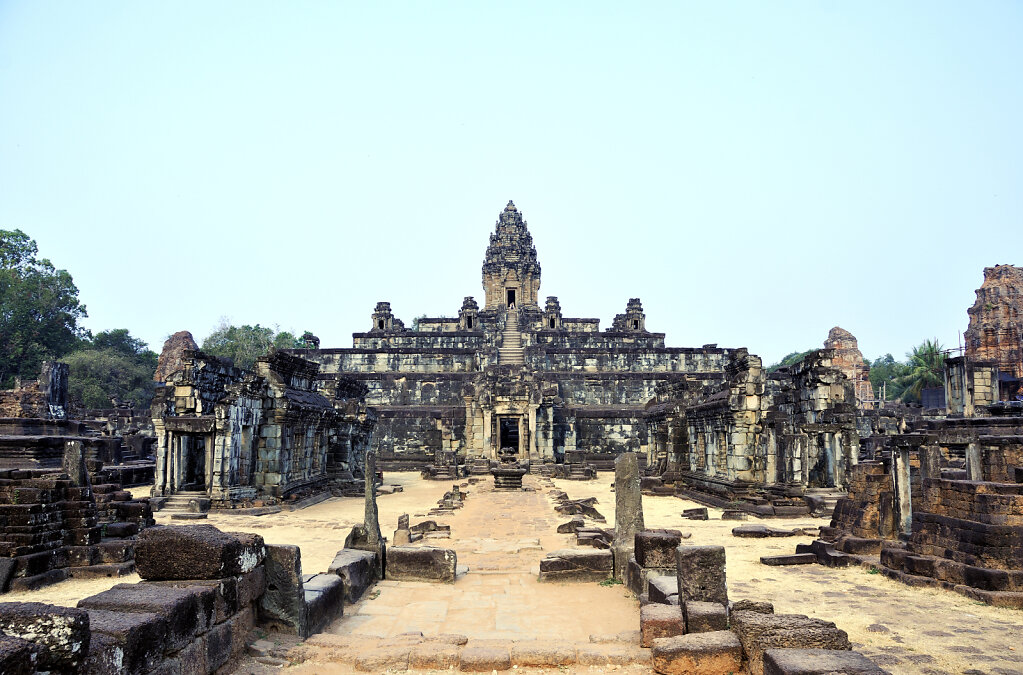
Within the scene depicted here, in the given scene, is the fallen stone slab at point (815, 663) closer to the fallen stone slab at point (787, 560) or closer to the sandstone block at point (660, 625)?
the sandstone block at point (660, 625)

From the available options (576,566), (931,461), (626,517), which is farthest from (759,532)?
(576,566)

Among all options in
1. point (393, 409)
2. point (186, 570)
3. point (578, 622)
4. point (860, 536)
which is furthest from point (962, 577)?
point (393, 409)

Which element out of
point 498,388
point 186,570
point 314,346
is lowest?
point 186,570

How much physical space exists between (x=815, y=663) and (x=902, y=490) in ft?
23.7

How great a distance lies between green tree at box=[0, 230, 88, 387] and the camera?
48.1 metres

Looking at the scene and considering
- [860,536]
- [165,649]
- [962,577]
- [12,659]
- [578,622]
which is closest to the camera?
[12,659]

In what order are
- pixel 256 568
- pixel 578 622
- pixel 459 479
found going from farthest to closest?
pixel 459 479, pixel 578 622, pixel 256 568

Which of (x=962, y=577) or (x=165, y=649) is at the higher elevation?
(x=165, y=649)

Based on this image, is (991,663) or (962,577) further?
(962,577)

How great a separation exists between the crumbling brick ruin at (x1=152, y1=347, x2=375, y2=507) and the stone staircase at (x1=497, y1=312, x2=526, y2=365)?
906 inches

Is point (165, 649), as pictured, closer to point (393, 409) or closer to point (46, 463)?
point (46, 463)

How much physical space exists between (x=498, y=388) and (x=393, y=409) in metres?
8.58

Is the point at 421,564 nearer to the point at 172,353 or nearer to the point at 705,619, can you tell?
the point at 705,619

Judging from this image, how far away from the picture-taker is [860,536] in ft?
34.2
